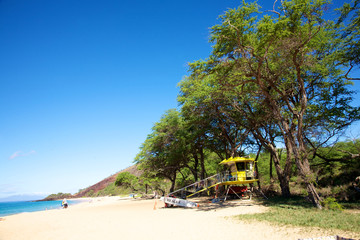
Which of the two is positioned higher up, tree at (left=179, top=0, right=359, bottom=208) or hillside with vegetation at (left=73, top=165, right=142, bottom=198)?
tree at (left=179, top=0, right=359, bottom=208)

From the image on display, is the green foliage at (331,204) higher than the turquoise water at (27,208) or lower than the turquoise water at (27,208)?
higher

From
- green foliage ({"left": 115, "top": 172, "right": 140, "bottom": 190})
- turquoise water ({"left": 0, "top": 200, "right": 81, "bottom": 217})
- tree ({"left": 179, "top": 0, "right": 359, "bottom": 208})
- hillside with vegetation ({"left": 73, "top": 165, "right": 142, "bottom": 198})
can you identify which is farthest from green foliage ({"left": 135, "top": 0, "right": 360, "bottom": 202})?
hillside with vegetation ({"left": 73, "top": 165, "right": 142, "bottom": 198})

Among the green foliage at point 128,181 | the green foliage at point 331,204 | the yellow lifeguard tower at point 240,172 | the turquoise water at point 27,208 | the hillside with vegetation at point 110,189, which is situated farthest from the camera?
the hillside with vegetation at point 110,189

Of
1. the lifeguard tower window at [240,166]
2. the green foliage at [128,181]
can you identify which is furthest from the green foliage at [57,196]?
the lifeguard tower window at [240,166]

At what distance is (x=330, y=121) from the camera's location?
16.6 m

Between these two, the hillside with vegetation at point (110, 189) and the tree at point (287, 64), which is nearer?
the tree at point (287, 64)

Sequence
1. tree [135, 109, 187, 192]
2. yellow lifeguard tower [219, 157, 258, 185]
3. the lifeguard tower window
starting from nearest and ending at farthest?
yellow lifeguard tower [219, 157, 258, 185], the lifeguard tower window, tree [135, 109, 187, 192]

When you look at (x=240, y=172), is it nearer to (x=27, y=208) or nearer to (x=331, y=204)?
(x=331, y=204)

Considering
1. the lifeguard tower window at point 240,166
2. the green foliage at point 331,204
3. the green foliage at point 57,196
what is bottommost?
the green foliage at point 57,196

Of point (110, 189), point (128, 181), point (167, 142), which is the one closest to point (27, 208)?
point (128, 181)

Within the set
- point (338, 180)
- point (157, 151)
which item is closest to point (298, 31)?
point (338, 180)

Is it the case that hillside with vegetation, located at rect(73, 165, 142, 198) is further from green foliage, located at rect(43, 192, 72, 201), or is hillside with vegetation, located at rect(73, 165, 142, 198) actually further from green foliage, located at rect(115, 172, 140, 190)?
green foliage, located at rect(115, 172, 140, 190)

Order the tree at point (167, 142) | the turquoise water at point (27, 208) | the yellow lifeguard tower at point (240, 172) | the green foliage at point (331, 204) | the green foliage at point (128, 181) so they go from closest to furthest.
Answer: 1. the green foliage at point (331, 204)
2. the yellow lifeguard tower at point (240, 172)
3. the tree at point (167, 142)
4. the turquoise water at point (27, 208)
5. the green foliage at point (128, 181)

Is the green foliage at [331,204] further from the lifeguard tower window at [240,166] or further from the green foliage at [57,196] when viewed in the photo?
the green foliage at [57,196]
